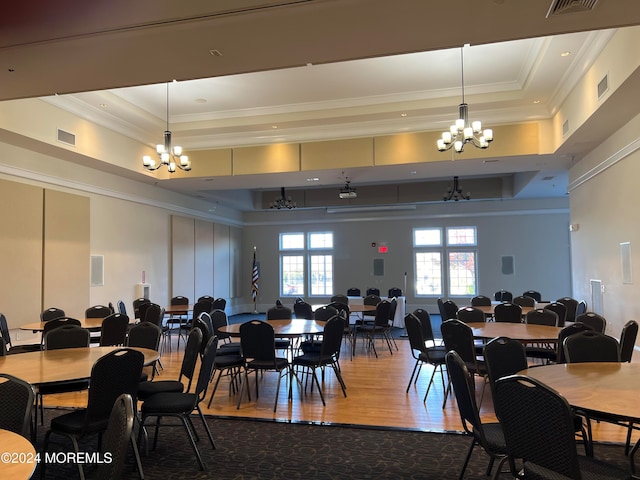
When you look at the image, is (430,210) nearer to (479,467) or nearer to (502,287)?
(502,287)

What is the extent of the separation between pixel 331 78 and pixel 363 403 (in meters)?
5.00

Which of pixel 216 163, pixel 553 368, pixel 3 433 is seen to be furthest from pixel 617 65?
pixel 216 163

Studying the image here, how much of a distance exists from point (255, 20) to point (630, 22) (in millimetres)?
2977

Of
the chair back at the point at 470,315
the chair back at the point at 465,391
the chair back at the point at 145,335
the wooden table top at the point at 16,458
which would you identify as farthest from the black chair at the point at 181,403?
the chair back at the point at 470,315

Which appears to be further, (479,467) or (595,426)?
(595,426)

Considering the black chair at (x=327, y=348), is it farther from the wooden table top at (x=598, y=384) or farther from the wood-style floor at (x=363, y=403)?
the wooden table top at (x=598, y=384)

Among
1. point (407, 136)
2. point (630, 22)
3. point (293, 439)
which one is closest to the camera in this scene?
point (630, 22)

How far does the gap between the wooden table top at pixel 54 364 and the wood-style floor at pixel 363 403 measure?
140cm

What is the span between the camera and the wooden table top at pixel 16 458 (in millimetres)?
1699

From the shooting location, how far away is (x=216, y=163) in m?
9.75

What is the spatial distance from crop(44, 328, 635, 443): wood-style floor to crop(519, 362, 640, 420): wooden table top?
3.94ft

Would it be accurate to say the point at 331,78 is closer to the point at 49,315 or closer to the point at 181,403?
the point at 181,403

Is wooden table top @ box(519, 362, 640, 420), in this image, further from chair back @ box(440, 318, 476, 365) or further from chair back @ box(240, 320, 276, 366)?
chair back @ box(240, 320, 276, 366)

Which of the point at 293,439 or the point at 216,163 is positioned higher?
the point at 216,163
